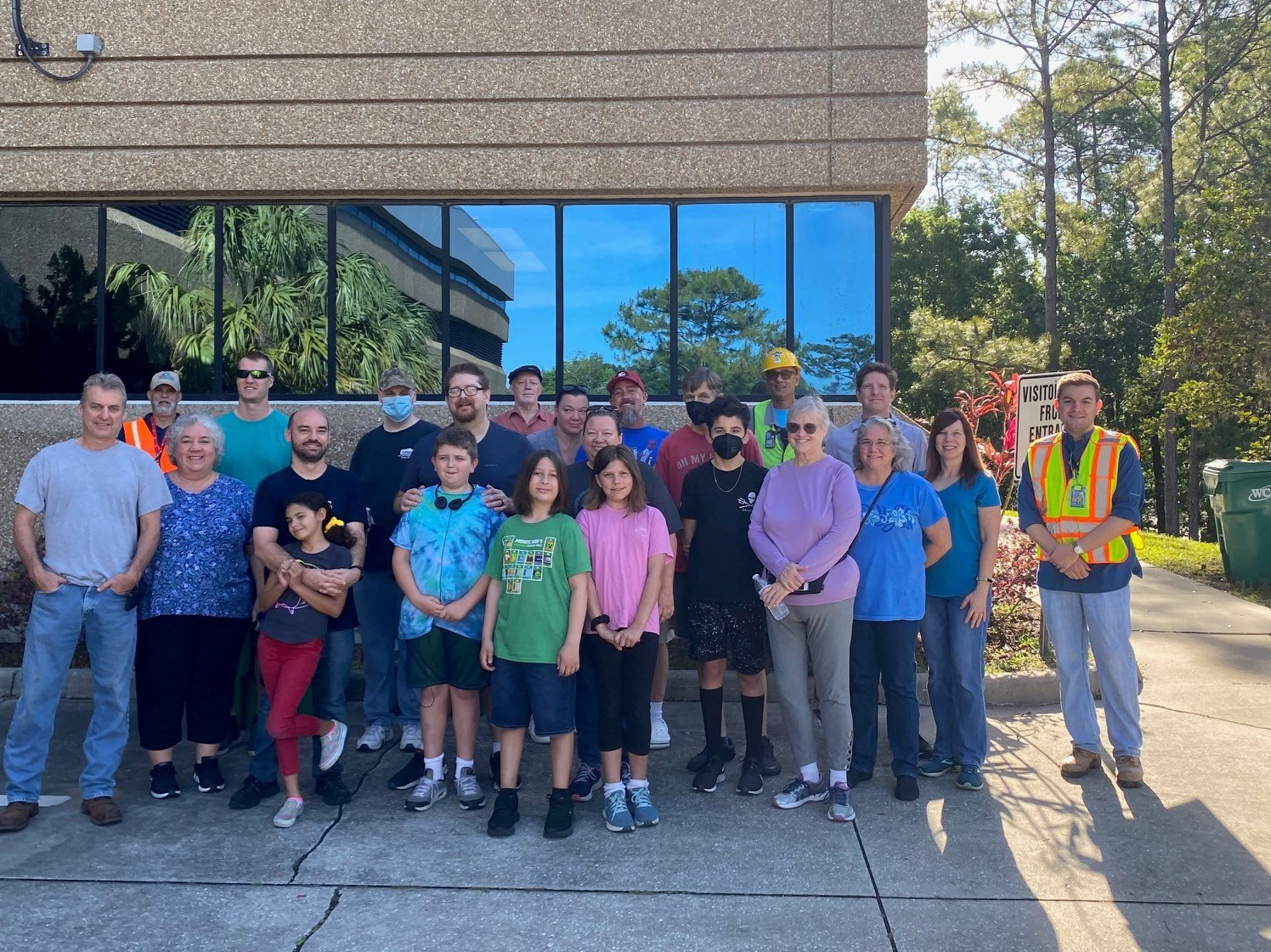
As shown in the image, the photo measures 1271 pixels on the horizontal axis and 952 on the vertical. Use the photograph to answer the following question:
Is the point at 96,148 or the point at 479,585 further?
the point at 96,148

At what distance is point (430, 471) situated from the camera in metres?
5.50

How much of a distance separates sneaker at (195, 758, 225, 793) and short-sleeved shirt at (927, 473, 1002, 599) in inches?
144

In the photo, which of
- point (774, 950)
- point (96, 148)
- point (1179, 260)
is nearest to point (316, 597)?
point (774, 950)

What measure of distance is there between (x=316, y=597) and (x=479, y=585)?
0.76 m

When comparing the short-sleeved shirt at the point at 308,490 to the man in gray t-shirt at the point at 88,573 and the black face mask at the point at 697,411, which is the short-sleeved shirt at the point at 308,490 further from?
the black face mask at the point at 697,411

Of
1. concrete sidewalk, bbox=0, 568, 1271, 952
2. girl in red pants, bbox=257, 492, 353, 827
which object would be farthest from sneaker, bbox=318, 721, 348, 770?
concrete sidewalk, bbox=0, 568, 1271, 952

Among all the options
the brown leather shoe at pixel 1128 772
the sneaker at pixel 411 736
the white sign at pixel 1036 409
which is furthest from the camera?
the white sign at pixel 1036 409

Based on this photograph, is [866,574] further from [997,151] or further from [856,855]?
[997,151]

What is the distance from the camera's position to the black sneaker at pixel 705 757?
5449 mm

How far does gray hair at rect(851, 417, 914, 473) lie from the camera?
17.4ft

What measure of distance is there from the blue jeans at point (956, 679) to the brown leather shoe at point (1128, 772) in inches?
25.3

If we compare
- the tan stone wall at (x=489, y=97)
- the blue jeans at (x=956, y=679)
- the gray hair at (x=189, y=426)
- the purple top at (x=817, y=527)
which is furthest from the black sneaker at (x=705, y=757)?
the tan stone wall at (x=489, y=97)

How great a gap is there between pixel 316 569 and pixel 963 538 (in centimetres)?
315

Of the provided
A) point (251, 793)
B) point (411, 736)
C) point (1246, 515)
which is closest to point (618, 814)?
point (411, 736)
